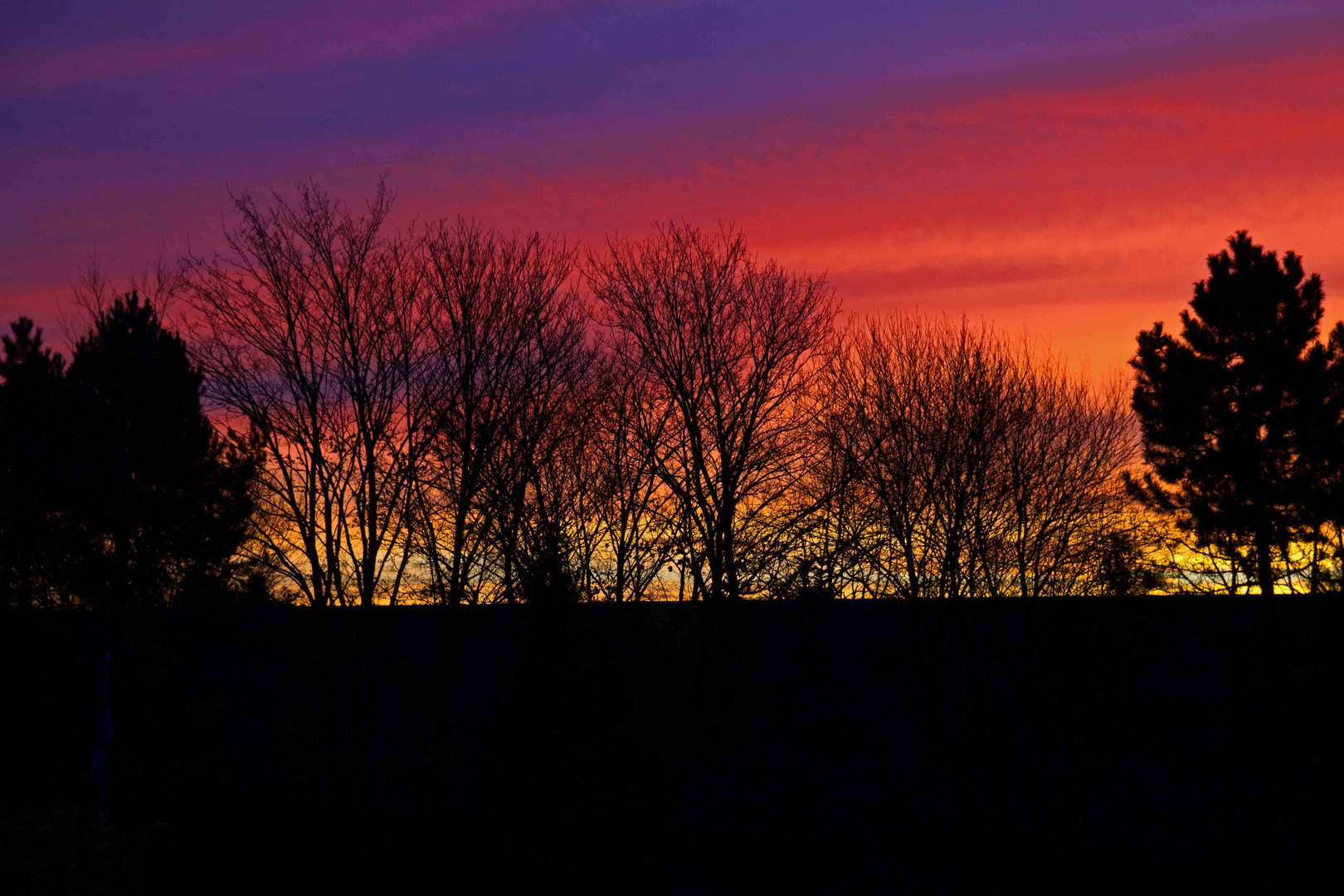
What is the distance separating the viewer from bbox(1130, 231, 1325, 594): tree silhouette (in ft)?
110

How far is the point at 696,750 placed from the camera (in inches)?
1239

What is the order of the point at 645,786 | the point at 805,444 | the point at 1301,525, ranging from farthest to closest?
the point at 805,444, the point at 1301,525, the point at 645,786

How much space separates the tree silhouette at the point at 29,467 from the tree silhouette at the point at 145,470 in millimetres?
884

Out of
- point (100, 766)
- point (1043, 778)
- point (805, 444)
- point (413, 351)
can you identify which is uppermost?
point (413, 351)

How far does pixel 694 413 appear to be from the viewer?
30.9 metres

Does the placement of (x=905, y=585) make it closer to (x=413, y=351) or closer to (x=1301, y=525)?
(x=1301, y=525)

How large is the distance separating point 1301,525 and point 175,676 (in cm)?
3041

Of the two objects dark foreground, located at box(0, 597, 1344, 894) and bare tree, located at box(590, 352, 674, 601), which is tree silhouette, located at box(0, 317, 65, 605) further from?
bare tree, located at box(590, 352, 674, 601)

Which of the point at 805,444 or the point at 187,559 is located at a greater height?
the point at 805,444

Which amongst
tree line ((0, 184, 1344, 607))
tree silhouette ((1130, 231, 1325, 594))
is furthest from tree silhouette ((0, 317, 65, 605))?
tree silhouette ((1130, 231, 1325, 594))

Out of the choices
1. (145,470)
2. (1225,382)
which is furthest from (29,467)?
(1225,382)

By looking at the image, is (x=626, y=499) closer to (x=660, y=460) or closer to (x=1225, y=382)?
(x=660, y=460)

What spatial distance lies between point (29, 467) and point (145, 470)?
4.34m

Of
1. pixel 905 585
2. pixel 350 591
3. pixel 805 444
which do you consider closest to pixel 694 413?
pixel 805 444
